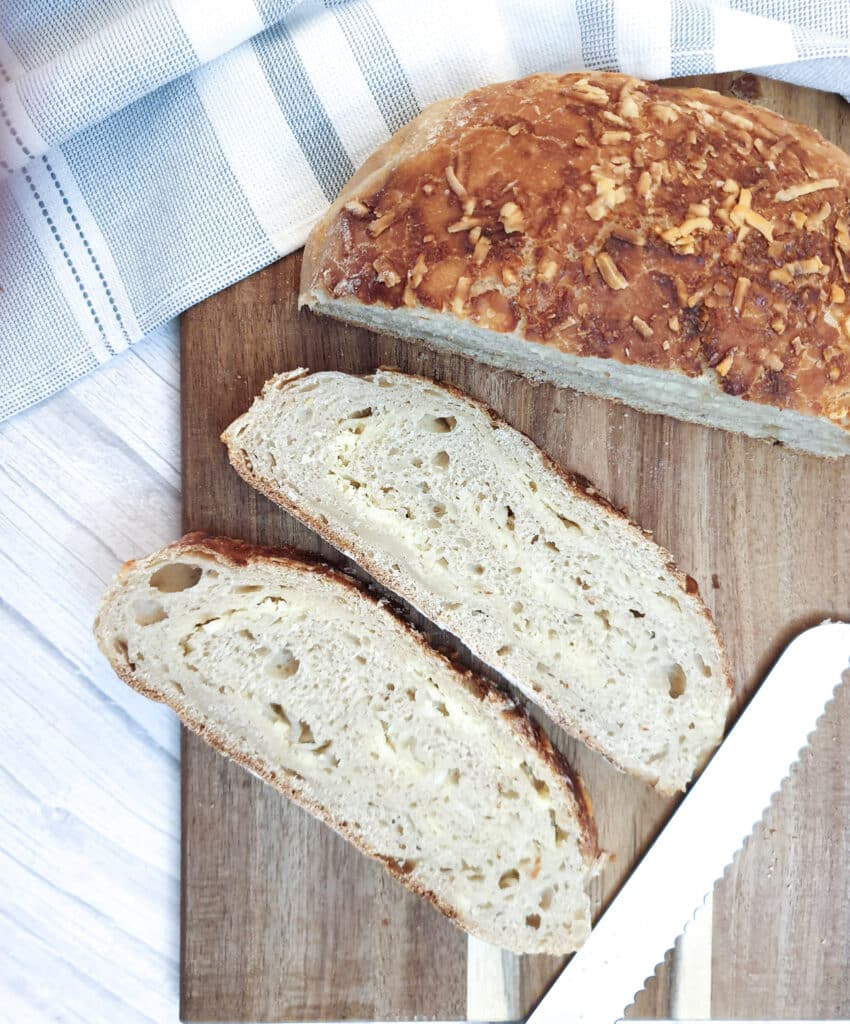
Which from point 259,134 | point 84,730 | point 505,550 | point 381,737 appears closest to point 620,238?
point 505,550

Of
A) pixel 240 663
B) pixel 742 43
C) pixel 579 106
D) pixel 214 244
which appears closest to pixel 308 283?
pixel 214 244

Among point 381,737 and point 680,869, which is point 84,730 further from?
point 680,869

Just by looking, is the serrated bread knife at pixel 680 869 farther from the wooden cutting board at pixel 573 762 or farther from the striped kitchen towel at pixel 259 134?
the striped kitchen towel at pixel 259 134

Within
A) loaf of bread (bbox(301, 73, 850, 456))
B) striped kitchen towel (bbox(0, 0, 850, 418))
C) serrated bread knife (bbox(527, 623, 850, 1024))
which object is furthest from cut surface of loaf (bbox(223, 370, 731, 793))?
striped kitchen towel (bbox(0, 0, 850, 418))

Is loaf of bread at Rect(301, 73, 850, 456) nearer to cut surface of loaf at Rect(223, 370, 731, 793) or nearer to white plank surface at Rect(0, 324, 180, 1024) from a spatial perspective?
cut surface of loaf at Rect(223, 370, 731, 793)

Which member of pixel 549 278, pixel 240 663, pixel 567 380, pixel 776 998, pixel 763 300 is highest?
pixel 549 278

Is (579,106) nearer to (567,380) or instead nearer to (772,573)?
(567,380)
